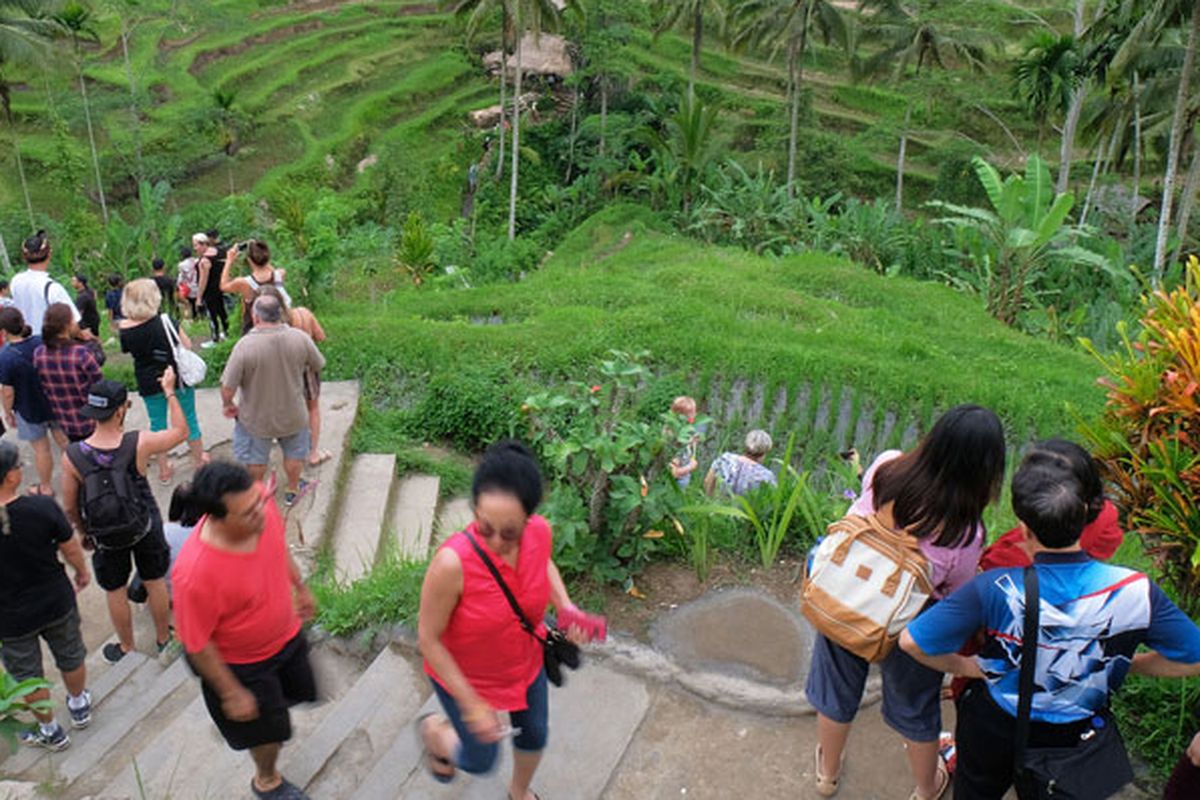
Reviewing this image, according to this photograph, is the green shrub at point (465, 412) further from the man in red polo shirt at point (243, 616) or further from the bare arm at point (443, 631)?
the bare arm at point (443, 631)

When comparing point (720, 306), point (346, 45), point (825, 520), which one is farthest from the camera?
point (346, 45)

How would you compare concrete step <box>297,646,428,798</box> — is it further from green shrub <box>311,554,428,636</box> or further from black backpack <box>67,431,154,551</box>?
black backpack <box>67,431,154,551</box>

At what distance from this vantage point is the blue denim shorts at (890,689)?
2.88 metres

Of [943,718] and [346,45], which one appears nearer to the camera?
[943,718]

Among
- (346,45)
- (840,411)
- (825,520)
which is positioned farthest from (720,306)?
(346,45)

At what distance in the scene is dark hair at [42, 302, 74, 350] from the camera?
16.0 feet

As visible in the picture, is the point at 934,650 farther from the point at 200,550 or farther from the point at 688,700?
the point at 200,550

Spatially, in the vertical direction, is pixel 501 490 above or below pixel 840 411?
above

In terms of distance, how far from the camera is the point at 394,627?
3986mm

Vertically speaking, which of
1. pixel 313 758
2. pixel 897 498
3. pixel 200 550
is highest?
pixel 897 498

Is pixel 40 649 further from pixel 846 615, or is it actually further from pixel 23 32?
pixel 23 32

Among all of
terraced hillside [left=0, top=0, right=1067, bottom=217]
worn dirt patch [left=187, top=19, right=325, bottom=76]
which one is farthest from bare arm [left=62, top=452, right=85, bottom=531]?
worn dirt patch [left=187, top=19, right=325, bottom=76]

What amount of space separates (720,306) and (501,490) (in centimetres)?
771

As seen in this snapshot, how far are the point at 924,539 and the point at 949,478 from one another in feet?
0.72
